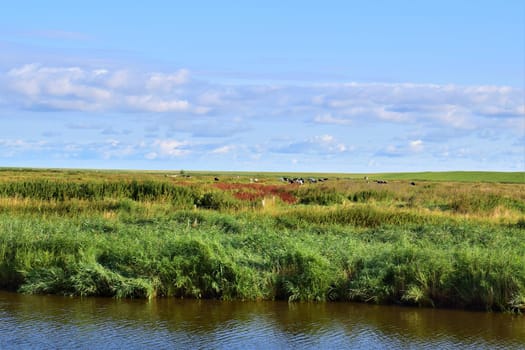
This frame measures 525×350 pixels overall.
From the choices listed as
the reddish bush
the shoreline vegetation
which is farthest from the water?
the reddish bush

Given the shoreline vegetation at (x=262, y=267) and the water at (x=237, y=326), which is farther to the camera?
the shoreline vegetation at (x=262, y=267)

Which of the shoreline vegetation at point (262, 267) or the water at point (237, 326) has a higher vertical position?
the shoreline vegetation at point (262, 267)

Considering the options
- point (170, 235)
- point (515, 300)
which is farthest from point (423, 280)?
point (170, 235)

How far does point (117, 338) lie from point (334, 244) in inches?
269

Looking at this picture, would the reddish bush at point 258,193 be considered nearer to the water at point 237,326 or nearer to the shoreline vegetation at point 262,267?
the shoreline vegetation at point 262,267

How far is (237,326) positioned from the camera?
1143cm

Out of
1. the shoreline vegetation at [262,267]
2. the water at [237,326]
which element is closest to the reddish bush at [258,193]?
the shoreline vegetation at [262,267]

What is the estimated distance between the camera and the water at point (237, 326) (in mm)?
10414

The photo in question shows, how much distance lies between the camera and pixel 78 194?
3369 cm

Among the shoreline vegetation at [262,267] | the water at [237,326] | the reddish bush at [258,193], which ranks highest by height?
the reddish bush at [258,193]

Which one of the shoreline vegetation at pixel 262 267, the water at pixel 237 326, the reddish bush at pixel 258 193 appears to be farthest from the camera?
the reddish bush at pixel 258 193

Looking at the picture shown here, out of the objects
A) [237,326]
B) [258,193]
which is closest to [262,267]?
[237,326]

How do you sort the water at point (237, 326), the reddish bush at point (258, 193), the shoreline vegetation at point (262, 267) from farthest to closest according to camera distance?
the reddish bush at point (258, 193)
the shoreline vegetation at point (262, 267)
the water at point (237, 326)

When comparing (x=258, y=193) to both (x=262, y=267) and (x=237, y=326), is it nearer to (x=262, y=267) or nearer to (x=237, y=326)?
(x=262, y=267)
